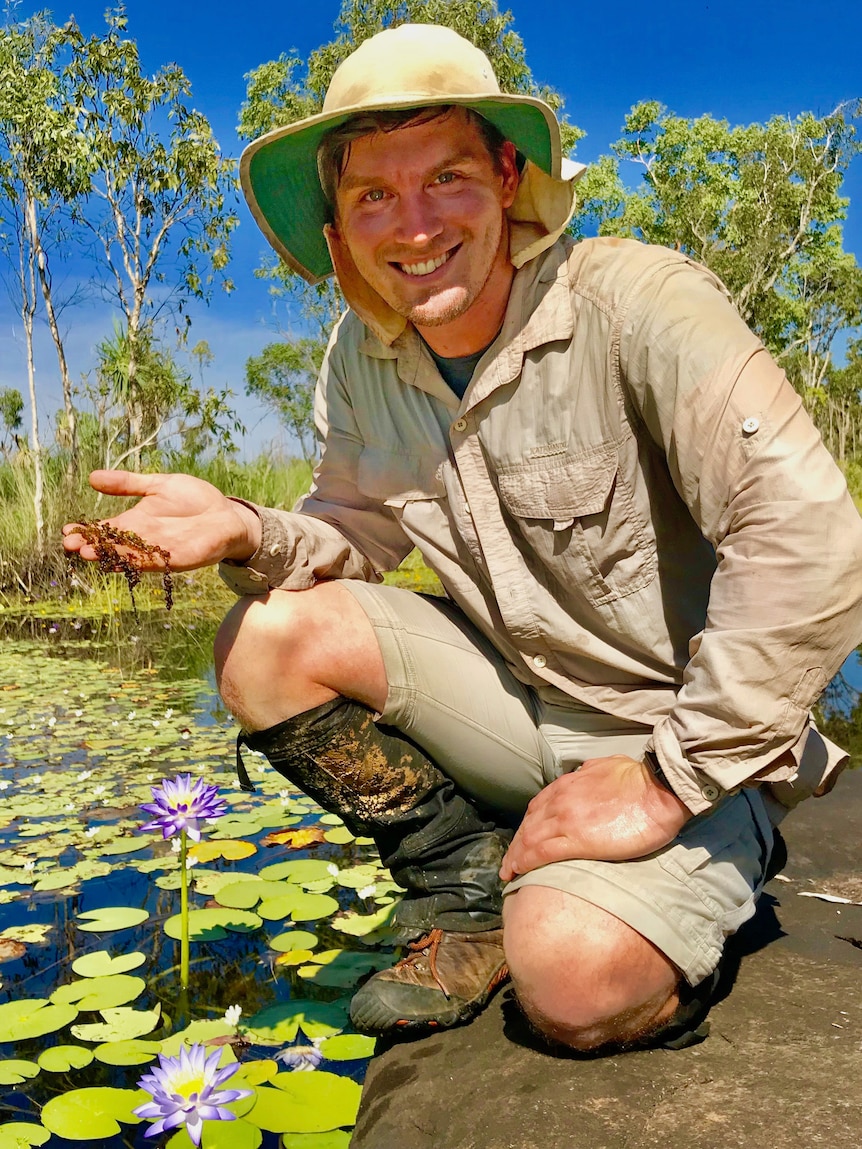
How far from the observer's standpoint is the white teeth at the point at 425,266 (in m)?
1.64

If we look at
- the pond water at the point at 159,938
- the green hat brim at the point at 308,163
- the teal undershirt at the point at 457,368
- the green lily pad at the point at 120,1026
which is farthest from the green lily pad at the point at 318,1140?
the green hat brim at the point at 308,163

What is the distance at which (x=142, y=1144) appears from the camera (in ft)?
4.53

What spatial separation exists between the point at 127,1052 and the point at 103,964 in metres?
0.30

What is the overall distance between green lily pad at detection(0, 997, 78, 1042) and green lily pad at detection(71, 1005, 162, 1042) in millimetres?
38

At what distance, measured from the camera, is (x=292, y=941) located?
6.33 feet

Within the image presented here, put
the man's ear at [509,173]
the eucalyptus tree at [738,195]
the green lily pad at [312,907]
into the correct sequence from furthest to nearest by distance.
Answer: the eucalyptus tree at [738,195] < the green lily pad at [312,907] < the man's ear at [509,173]

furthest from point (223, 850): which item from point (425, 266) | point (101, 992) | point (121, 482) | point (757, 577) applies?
point (757, 577)

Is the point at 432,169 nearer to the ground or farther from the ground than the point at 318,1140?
farther from the ground

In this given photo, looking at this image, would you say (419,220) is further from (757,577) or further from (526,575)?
(757,577)

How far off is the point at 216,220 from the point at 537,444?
37.4 feet

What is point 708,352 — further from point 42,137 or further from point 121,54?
point 121,54

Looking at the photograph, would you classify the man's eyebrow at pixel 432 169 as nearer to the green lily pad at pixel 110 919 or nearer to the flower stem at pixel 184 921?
the flower stem at pixel 184 921

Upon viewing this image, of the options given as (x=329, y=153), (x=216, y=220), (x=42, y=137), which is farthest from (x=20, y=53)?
(x=329, y=153)

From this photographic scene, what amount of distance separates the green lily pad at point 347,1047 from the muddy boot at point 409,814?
175 millimetres
